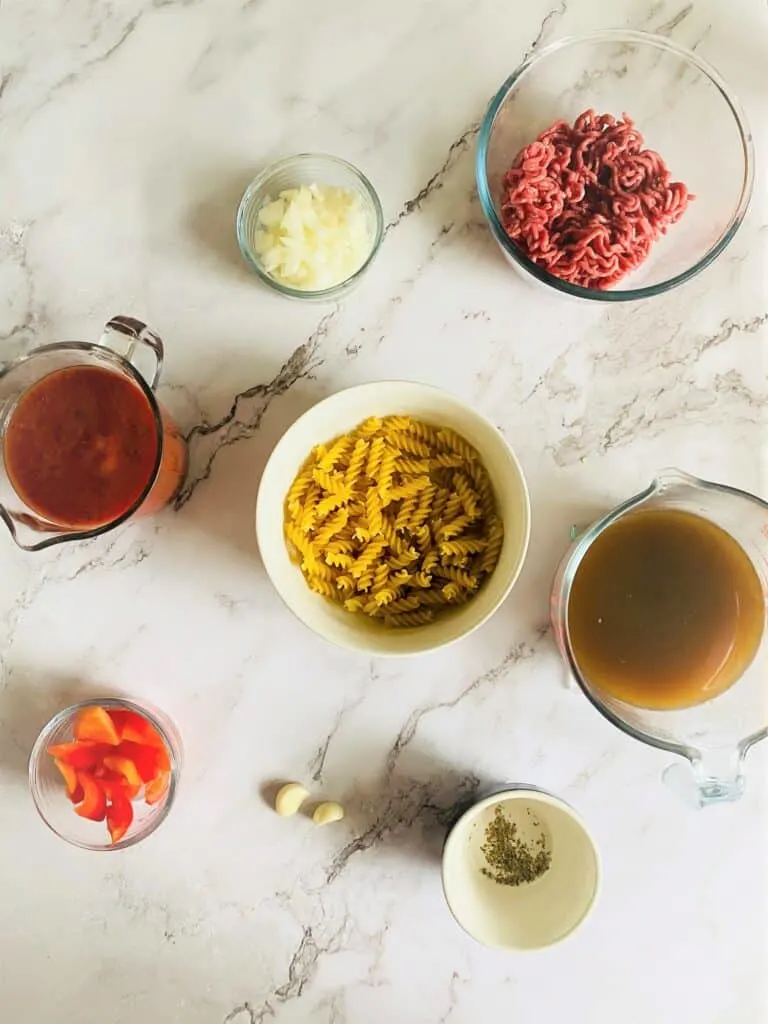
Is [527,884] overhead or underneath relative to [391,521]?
underneath

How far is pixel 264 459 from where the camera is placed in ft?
Result: 3.99

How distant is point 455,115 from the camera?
1216 mm

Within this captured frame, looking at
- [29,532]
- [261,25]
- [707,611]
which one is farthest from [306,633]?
[261,25]

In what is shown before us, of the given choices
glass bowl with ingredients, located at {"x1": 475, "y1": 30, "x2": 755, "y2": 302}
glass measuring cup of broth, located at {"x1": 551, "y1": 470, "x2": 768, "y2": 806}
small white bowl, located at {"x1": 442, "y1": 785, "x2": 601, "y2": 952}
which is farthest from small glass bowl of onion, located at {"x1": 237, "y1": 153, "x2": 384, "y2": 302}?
small white bowl, located at {"x1": 442, "y1": 785, "x2": 601, "y2": 952}

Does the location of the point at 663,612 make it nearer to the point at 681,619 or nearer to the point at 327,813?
the point at 681,619

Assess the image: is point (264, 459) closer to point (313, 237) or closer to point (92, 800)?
point (313, 237)

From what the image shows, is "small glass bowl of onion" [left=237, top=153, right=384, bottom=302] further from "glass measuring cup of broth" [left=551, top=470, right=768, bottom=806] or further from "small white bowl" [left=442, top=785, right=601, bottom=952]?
"small white bowl" [left=442, top=785, right=601, bottom=952]

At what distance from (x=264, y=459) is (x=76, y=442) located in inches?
9.8

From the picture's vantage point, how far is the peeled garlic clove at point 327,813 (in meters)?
1.20

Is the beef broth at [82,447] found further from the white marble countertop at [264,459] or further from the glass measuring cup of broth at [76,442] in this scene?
the white marble countertop at [264,459]

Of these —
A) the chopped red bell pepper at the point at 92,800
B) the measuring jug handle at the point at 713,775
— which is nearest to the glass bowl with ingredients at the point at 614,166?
the measuring jug handle at the point at 713,775

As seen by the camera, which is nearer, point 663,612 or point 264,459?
point 663,612

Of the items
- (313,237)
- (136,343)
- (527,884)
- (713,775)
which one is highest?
(313,237)

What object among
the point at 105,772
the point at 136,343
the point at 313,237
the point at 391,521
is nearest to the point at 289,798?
the point at 105,772
